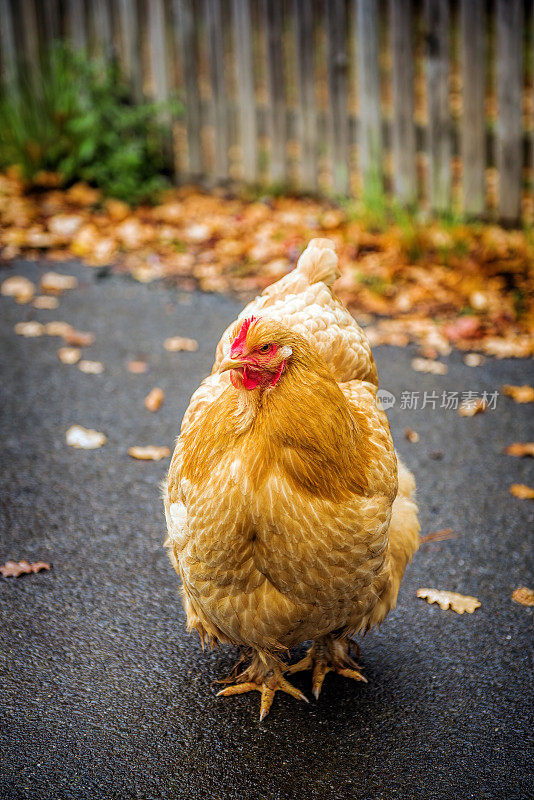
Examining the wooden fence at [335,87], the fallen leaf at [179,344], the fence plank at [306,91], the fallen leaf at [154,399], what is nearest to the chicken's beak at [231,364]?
the fallen leaf at [154,399]

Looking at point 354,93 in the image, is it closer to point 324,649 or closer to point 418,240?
point 418,240

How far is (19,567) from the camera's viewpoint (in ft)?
11.5

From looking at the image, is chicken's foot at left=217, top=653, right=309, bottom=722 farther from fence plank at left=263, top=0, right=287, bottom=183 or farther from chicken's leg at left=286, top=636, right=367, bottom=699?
fence plank at left=263, top=0, right=287, bottom=183

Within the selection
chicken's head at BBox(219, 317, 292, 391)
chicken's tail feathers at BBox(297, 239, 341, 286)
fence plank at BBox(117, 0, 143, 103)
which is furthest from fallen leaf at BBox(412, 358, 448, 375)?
fence plank at BBox(117, 0, 143, 103)

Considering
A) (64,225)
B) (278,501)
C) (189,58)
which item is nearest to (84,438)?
(278,501)

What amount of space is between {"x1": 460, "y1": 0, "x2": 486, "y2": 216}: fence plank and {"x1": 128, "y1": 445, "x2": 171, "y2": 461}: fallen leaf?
420 cm

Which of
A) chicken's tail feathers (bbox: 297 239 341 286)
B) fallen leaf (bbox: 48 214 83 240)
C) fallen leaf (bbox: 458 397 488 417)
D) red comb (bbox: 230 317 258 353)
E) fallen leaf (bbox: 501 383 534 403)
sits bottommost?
fallen leaf (bbox: 458 397 488 417)

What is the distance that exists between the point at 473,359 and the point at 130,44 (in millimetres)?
5247

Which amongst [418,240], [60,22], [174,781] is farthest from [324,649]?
[60,22]

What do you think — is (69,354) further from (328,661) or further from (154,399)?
(328,661)

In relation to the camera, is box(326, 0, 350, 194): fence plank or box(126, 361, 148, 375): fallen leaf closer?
box(126, 361, 148, 375): fallen leaf

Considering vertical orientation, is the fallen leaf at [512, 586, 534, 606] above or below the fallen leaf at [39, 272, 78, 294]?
below

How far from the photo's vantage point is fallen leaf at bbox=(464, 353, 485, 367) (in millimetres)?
5430

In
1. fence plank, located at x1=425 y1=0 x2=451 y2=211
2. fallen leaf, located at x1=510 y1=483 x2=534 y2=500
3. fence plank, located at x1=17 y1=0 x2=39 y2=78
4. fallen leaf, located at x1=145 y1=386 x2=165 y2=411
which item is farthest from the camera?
fence plank, located at x1=17 y1=0 x2=39 y2=78
